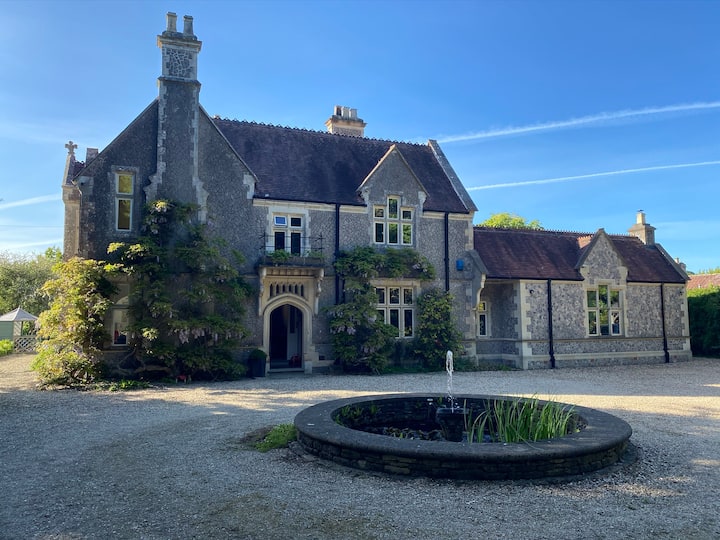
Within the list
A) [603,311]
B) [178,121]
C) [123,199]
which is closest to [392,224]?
[178,121]

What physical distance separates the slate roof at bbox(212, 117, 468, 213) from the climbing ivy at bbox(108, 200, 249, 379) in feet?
A: 9.94

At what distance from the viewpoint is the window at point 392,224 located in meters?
19.3

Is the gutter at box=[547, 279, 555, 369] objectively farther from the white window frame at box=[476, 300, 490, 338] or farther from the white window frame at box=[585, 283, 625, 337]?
the white window frame at box=[476, 300, 490, 338]

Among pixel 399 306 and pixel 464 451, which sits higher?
pixel 399 306

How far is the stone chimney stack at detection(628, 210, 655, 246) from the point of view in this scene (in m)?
26.0

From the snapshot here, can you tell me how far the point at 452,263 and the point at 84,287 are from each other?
12.6 m

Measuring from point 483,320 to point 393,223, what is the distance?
574cm

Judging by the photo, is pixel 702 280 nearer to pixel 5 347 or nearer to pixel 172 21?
pixel 172 21

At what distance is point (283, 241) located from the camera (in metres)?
17.9

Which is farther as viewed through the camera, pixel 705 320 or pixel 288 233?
pixel 705 320

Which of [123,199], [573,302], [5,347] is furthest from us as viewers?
[5,347]

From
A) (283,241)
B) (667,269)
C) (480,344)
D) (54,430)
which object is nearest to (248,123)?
(283,241)

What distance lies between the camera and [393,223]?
768 inches

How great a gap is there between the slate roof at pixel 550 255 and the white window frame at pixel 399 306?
3335 mm
